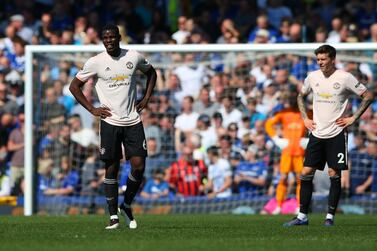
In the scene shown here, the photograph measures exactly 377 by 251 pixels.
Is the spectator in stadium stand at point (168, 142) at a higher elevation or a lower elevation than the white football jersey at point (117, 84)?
lower

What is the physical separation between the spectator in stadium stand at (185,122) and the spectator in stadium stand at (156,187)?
607mm

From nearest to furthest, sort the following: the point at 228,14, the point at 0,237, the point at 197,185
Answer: the point at 0,237 → the point at 197,185 → the point at 228,14

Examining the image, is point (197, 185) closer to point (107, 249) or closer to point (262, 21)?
point (262, 21)

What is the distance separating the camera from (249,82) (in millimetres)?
20531

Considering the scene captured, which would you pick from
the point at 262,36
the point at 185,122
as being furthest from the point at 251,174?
the point at 262,36

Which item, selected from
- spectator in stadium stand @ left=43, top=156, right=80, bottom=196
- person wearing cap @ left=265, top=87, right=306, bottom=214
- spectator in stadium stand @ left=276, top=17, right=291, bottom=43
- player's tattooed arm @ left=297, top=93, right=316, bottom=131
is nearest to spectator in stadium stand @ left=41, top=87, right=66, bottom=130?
spectator in stadium stand @ left=43, top=156, right=80, bottom=196

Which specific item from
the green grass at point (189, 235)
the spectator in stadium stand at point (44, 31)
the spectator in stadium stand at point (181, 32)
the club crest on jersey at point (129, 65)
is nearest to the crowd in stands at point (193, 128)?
the spectator in stadium stand at point (181, 32)

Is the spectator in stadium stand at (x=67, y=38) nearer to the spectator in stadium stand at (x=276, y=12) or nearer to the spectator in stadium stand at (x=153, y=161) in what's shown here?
the spectator in stadium stand at (x=153, y=161)

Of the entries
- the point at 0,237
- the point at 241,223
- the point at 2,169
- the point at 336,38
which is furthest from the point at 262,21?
the point at 0,237

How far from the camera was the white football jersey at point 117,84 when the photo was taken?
13016mm

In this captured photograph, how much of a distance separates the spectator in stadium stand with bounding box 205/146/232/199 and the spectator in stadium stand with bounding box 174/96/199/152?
1.86 feet

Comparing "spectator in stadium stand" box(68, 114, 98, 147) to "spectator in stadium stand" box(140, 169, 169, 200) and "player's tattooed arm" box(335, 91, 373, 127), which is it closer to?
"spectator in stadium stand" box(140, 169, 169, 200)

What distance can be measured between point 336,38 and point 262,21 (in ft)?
5.06

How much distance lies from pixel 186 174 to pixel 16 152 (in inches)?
131
